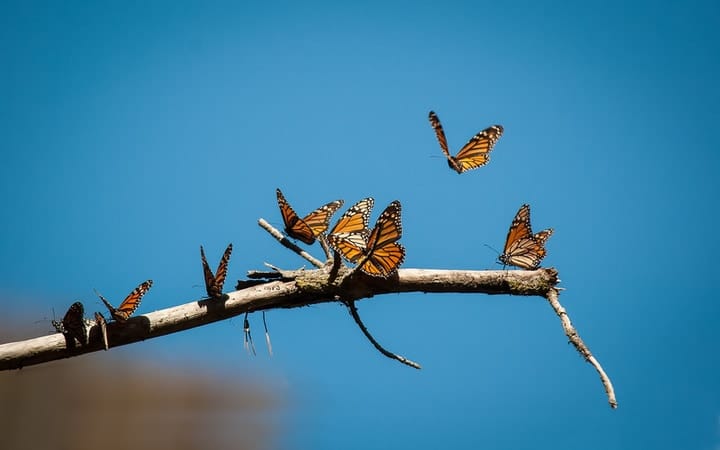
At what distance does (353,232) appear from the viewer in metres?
4.00

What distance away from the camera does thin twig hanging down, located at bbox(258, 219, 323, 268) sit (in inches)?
145

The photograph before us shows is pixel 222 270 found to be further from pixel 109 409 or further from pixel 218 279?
pixel 109 409

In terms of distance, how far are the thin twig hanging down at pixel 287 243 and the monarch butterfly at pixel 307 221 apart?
4.2 inches

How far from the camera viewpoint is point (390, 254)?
338 centimetres

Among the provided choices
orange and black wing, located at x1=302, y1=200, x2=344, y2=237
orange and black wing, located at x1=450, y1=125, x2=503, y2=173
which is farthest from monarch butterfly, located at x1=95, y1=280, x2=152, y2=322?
orange and black wing, located at x1=450, y1=125, x2=503, y2=173

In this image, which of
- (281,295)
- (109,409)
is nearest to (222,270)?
(281,295)

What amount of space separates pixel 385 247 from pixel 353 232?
68 centimetres

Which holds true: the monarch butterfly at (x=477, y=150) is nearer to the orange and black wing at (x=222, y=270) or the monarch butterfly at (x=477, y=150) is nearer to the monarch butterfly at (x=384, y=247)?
the monarch butterfly at (x=384, y=247)

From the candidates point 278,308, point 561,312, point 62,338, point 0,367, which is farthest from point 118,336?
point 561,312

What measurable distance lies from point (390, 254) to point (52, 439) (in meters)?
11.1

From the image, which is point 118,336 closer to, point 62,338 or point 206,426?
point 62,338

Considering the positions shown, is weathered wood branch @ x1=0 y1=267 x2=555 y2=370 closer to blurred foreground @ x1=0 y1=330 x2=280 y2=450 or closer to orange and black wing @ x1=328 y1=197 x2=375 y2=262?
orange and black wing @ x1=328 y1=197 x2=375 y2=262

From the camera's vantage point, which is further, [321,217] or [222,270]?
[321,217]

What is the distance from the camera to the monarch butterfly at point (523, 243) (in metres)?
3.86
